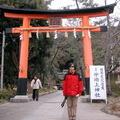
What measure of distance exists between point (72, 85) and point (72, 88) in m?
0.09

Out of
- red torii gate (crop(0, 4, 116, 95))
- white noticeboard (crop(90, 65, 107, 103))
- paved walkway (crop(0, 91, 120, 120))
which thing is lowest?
paved walkway (crop(0, 91, 120, 120))

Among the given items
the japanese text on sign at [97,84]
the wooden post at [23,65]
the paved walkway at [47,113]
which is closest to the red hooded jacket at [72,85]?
the paved walkway at [47,113]

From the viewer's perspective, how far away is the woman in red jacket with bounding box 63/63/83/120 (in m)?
6.26

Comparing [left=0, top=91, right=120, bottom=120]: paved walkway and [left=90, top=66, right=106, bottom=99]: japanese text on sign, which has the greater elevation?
[left=90, top=66, right=106, bottom=99]: japanese text on sign

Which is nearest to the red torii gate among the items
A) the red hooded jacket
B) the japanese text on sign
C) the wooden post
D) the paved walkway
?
the wooden post

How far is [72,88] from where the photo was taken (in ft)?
20.5

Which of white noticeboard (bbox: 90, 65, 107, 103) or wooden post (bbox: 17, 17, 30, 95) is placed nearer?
white noticeboard (bbox: 90, 65, 107, 103)

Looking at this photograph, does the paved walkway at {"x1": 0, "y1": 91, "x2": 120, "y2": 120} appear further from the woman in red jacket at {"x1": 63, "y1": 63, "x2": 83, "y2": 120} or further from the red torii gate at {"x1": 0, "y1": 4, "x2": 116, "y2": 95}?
the red torii gate at {"x1": 0, "y1": 4, "x2": 116, "y2": 95}

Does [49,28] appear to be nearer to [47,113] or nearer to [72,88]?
[47,113]

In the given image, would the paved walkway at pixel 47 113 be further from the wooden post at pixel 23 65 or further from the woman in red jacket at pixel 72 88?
the wooden post at pixel 23 65

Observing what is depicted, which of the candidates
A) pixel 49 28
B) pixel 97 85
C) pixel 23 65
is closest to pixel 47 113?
pixel 97 85

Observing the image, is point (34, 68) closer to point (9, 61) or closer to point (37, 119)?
point (9, 61)

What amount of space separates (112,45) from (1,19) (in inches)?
361

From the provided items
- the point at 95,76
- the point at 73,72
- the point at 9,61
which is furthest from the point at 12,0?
the point at 73,72
